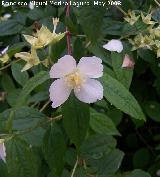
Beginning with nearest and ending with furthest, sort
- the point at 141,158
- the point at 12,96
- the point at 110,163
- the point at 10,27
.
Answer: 1. the point at 110,163
2. the point at 12,96
3. the point at 10,27
4. the point at 141,158

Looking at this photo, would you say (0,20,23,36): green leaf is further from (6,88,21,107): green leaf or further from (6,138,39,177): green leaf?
(6,138,39,177): green leaf

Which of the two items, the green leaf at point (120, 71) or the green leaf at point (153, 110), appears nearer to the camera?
the green leaf at point (120, 71)

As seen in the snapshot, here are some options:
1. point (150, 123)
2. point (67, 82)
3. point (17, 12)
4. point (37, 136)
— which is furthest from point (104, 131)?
point (150, 123)

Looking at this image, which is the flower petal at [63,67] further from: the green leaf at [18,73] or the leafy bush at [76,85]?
the green leaf at [18,73]

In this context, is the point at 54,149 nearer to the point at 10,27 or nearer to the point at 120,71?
the point at 120,71

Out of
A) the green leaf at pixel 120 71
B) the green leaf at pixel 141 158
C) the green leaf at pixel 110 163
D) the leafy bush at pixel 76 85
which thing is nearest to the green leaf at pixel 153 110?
the leafy bush at pixel 76 85

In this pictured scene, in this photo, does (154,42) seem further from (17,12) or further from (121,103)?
(17,12)

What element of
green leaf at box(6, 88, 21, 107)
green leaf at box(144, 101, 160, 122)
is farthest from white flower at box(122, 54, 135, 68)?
green leaf at box(144, 101, 160, 122)

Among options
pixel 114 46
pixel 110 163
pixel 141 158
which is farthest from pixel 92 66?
pixel 141 158
